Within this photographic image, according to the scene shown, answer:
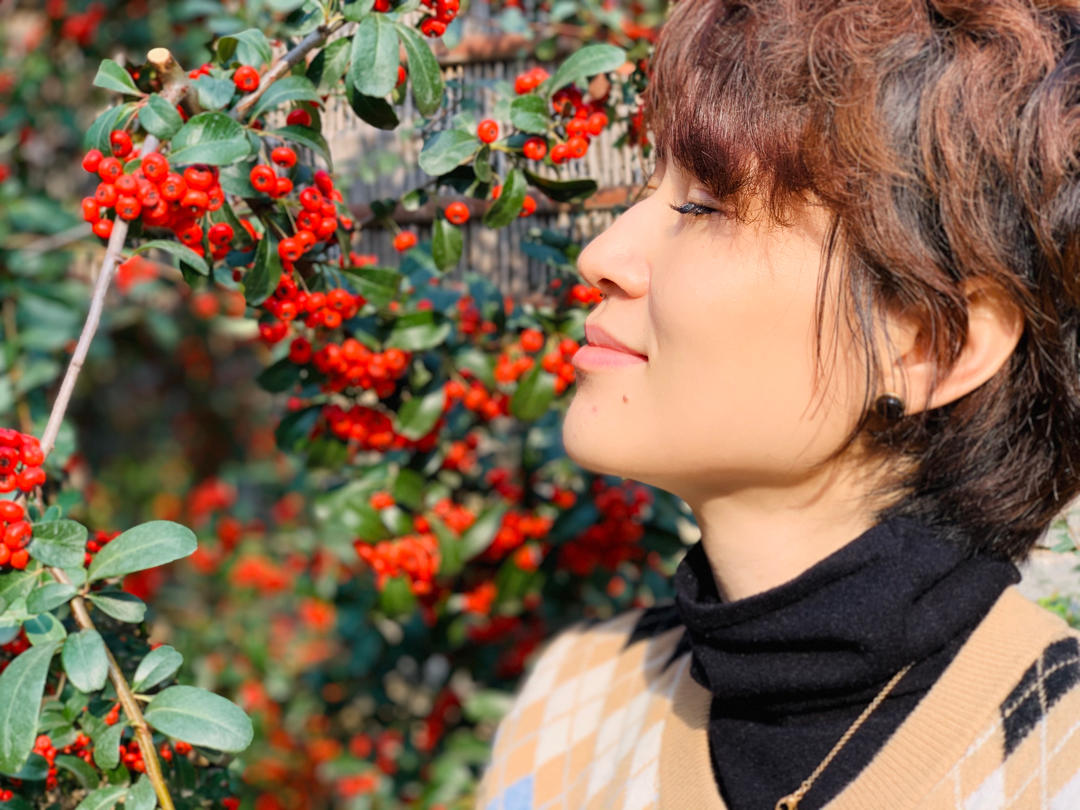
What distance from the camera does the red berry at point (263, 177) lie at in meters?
0.97

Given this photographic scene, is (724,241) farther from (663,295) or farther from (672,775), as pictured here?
(672,775)

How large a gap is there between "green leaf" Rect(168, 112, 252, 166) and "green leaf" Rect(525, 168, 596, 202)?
0.37 m

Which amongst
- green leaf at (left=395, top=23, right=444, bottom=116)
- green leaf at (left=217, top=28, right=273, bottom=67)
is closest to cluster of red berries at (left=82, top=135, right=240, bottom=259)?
green leaf at (left=217, top=28, right=273, bottom=67)

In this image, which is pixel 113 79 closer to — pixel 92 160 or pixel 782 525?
pixel 92 160

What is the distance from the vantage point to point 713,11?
928 mm

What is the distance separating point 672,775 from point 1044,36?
0.78m

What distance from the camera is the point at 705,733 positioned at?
0.99 meters

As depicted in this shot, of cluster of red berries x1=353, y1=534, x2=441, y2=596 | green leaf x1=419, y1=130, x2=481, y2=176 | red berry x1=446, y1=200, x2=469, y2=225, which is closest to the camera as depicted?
green leaf x1=419, y1=130, x2=481, y2=176

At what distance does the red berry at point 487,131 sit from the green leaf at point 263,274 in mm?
266

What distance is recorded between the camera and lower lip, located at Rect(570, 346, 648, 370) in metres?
0.91

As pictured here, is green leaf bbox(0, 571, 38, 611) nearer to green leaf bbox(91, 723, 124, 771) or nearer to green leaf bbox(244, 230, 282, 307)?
green leaf bbox(91, 723, 124, 771)

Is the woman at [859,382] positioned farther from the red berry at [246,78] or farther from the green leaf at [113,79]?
the green leaf at [113,79]

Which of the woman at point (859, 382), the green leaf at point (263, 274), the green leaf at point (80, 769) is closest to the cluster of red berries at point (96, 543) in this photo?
the green leaf at point (80, 769)

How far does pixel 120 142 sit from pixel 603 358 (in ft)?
1.71
